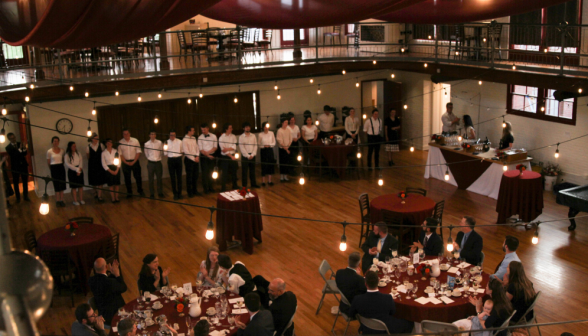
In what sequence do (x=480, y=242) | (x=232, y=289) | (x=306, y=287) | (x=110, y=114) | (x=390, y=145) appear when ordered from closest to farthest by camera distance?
(x=232, y=289)
(x=480, y=242)
(x=306, y=287)
(x=110, y=114)
(x=390, y=145)

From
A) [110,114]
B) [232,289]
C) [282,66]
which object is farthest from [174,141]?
[232,289]

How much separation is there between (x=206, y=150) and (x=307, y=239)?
3680 millimetres

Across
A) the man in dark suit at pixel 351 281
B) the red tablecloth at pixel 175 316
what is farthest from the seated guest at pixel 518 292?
the red tablecloth at pixel 175 316

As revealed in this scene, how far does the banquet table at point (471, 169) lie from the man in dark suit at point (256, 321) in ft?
21.0

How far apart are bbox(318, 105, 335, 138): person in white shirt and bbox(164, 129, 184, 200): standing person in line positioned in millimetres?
3812

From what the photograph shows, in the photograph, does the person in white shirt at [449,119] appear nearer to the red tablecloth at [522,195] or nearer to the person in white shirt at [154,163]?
the red tablecloth at [522,195]

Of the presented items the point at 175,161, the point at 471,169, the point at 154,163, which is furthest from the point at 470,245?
the point at 154,163

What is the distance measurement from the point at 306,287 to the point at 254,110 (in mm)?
7262

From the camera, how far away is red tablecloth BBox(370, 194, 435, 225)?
8.98 metres

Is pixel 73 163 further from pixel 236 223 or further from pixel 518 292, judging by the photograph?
pixel 518 292

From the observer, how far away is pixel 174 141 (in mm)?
12086

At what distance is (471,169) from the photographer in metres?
12.1

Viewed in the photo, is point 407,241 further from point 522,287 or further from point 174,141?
point 174,141

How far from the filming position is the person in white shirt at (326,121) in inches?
567
